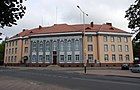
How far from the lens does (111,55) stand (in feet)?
292

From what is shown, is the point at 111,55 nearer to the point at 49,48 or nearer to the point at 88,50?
the point at 88,50

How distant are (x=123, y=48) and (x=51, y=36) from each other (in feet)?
78.0

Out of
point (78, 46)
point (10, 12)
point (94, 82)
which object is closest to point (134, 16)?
point (94, 82)

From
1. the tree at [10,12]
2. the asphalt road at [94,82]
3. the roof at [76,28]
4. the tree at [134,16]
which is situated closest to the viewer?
the tree at [10,12]

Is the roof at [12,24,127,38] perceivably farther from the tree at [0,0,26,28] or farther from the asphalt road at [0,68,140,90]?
the tree at [0,0,26,28]

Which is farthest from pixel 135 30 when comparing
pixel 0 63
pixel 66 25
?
pixel 0 63

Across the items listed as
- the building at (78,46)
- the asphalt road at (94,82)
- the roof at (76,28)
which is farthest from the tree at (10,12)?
the roof at (76,28)

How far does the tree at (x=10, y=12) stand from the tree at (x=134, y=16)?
97.6 feet

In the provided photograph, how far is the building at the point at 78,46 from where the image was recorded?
287 ft

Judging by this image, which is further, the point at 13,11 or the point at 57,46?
the point at 57,46

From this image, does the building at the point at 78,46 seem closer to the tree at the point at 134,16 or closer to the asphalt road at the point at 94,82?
the tree at the point at 134,16

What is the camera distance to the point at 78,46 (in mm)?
87812

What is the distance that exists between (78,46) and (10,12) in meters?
77.7

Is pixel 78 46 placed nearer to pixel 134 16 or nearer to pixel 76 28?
pixel 76 28
